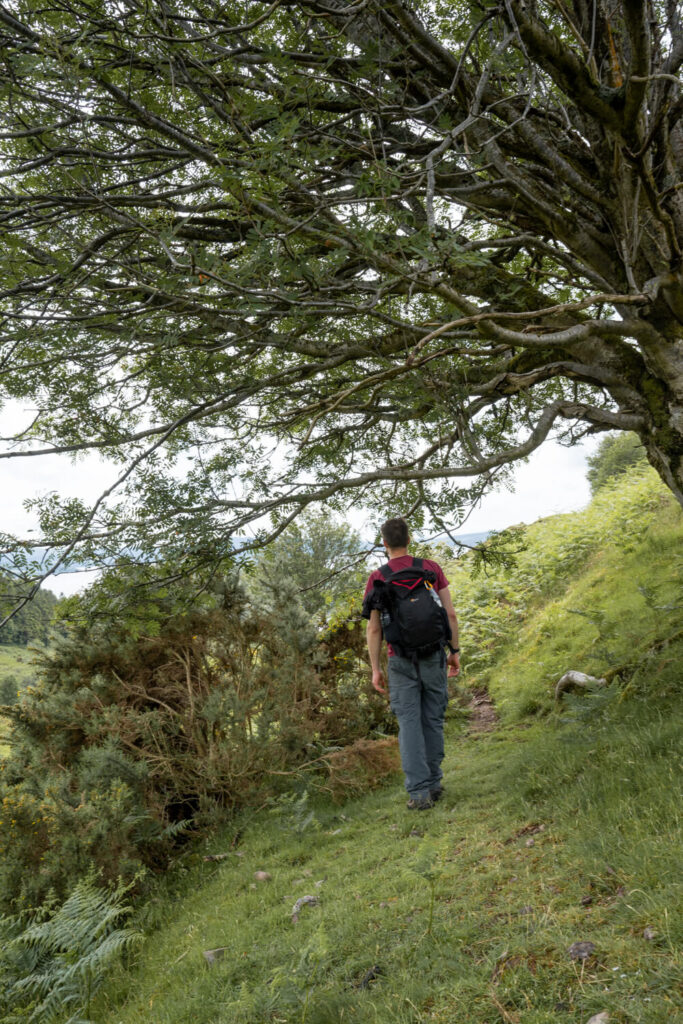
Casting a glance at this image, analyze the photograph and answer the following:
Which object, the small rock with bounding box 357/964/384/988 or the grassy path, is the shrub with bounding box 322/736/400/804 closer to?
the grassy path

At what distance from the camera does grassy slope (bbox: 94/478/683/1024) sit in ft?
7.41

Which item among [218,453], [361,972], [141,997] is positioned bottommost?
[141,997]

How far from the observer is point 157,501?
3844 mm

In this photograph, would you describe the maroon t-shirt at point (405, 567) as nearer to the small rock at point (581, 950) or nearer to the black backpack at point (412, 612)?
the black backpack at point (412, 612)

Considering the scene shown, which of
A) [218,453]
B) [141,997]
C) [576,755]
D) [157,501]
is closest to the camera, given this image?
[141,997]

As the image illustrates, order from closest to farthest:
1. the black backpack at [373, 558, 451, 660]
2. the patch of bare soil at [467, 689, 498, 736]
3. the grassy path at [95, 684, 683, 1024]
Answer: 1. the grassy path at [95, 684, 683, 1024]
2. the black backpack at [373, 558, 451, 660]
3. the patch of bare soil at [467, 689, 498, 736]

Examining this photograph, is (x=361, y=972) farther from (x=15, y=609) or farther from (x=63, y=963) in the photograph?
(x=15, y=609)

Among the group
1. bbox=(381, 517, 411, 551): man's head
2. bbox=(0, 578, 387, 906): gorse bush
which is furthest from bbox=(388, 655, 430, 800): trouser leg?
bbox=(0, 578, 387, 906): gorse bush

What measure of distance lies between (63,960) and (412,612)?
328 centimetres

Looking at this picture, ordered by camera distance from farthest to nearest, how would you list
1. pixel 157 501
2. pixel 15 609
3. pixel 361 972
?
pixel 157 501 → pixel 15 609 → pixel 361 972

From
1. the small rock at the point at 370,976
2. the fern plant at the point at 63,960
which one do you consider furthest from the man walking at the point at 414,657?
the fern plant at the point at 63,960

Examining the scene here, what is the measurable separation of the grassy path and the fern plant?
225mm

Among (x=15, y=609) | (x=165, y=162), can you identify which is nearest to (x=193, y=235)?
(x=165, y=162)

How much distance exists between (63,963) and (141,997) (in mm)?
617
